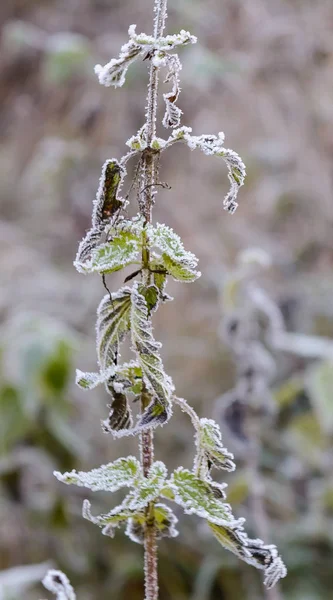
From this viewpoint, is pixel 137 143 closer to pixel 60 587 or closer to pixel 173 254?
pixel 173 254

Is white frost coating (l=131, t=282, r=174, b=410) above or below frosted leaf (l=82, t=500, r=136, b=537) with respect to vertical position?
above

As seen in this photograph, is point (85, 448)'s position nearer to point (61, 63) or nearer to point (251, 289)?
point (251, 289)

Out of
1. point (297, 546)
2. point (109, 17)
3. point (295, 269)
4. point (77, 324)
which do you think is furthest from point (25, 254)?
point (109, 17)

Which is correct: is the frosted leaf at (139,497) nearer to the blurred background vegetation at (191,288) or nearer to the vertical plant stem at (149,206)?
the vertical plant stem at (149,206)

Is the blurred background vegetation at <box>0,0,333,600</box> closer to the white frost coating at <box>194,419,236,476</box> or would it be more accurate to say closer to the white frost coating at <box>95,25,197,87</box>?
the white frost coating at <box>194,419,236,476</box>

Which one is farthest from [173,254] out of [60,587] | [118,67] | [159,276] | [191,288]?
[191,288]

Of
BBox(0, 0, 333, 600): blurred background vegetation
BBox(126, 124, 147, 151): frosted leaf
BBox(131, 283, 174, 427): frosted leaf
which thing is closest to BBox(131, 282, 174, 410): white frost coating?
BBox(131, 283, 174, 427): frosted leaf
